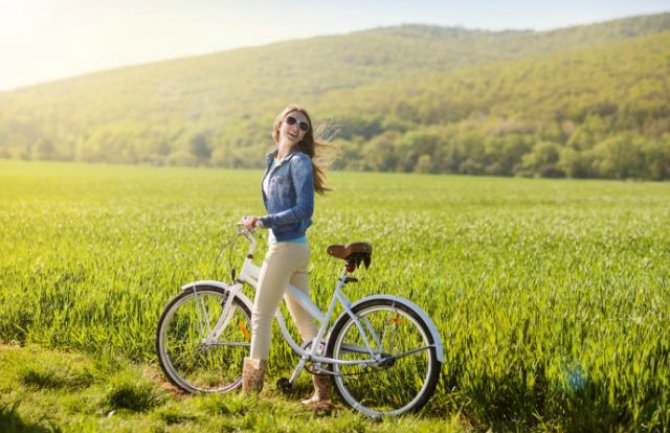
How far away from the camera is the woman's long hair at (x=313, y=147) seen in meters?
6.11

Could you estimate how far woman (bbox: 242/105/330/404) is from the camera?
5.84m

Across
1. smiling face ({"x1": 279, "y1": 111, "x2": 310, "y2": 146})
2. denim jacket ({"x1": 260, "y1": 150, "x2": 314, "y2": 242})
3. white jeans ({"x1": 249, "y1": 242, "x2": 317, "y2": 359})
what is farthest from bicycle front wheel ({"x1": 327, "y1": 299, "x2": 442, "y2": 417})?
smiling face ({"x1": 279, "y1": 111, "x2": 310, "y2": 146})

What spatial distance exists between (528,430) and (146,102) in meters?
178

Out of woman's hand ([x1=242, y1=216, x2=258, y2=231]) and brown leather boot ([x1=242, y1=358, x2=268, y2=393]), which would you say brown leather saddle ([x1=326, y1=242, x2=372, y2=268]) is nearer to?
woman's hand ([x1=242, y1=216, x2=258, y2=231])

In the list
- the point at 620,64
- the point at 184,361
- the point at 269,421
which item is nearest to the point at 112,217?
the point at 184,361

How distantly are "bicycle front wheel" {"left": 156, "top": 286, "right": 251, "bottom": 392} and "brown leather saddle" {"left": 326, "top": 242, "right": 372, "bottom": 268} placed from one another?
112 centimetres

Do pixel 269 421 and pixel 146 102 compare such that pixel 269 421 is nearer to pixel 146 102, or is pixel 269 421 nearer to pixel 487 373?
pixel 487 373

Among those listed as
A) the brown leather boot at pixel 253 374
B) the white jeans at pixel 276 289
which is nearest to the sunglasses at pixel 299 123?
the white jeans at pixel 276 289

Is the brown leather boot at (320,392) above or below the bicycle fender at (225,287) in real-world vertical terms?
below

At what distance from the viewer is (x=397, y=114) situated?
164000 mm

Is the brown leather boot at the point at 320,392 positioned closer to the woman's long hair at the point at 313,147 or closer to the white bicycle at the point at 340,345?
the white bicycle at the point at 340,345

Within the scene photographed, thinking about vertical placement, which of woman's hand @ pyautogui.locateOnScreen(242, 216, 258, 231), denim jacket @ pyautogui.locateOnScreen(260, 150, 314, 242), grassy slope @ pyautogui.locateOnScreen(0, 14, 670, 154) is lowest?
woman's hand @ pyautogui.locateOnScreen(242, 216, 258, 231)

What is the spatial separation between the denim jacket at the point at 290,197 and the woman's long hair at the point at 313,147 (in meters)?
0.15

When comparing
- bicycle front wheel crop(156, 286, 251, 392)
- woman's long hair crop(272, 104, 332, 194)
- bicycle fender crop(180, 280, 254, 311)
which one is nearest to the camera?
woman's long hair crop(272, 104, 332, 194)
